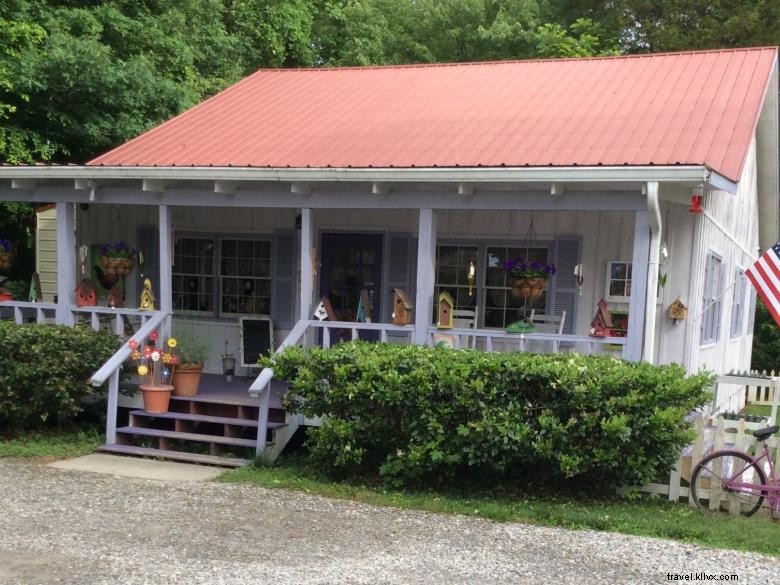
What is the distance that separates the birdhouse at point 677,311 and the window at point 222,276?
5.30 meters

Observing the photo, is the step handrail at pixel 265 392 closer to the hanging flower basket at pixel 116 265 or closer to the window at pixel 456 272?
the window at pixel 456 272

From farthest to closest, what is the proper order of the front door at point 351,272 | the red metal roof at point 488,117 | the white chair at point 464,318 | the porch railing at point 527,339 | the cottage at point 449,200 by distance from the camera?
1. the front door at point 351,272
2. the white chair at point 464,318
3. the red metal roof at point 488,117
4. the cottage at point 449,200
5. the porch railing at point 527,339

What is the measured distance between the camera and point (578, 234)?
1009 centimetres

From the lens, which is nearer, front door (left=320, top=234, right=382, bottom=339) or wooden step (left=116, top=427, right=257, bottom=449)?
wooden step (left=116, top=427, right=257, bottom=449)

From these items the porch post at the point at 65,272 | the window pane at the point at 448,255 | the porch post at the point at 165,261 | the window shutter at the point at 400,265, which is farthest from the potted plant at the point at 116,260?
the window pane at the point at 448,255

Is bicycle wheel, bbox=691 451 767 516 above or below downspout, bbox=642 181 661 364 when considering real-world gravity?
below

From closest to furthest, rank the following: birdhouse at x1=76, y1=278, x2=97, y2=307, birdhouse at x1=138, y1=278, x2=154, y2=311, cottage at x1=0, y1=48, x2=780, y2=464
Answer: cottage at x1=0, y1=48, x2=780, y2=464
birdhouse at x1=138, y1=278, x2=154, y2=311
birdhouse at x1=76, y1=278, x2=97, y2=307

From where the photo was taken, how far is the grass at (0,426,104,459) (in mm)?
8766

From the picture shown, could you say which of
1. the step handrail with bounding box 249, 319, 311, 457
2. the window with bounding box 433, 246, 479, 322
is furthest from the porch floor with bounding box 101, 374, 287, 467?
the window with bounding box 433, 246, 479, 322

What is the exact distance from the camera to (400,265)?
36.2ft

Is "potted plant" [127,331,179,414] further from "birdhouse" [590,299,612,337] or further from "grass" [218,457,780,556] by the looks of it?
"birdhouse" [590,299,612,337]

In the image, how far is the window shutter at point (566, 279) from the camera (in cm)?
1012

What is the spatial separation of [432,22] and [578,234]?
17.1 metres

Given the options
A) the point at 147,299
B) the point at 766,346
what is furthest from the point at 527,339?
the point at 766,346
